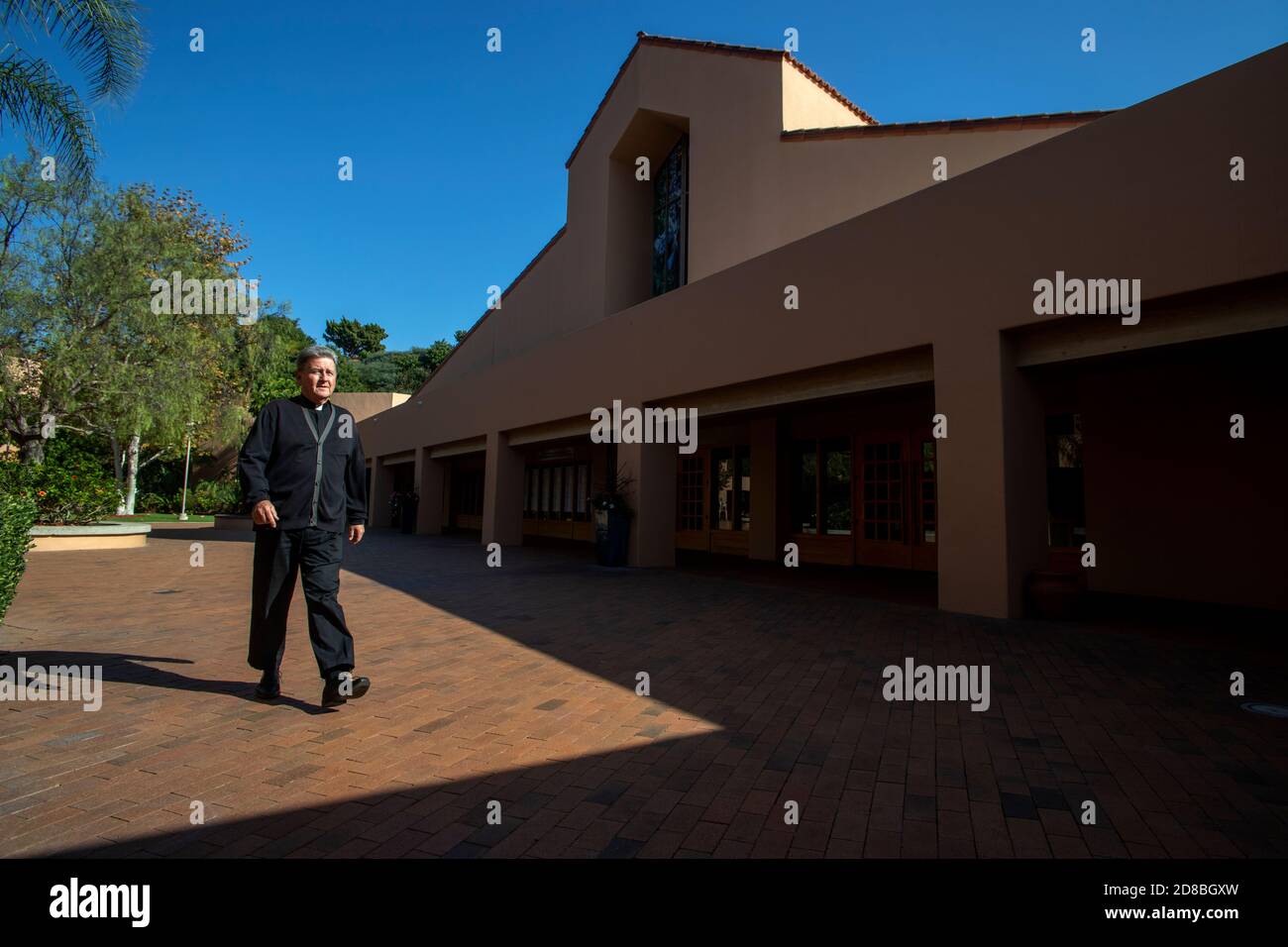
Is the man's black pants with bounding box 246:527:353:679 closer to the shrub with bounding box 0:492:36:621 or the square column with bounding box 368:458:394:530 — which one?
the shrub with bounding box 0:492:36:621

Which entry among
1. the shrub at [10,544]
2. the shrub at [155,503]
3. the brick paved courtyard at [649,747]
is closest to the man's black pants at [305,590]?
the brick paved courtyard at [649,747]

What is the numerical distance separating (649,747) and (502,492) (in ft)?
45.6

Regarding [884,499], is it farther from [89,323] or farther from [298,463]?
[89,323]

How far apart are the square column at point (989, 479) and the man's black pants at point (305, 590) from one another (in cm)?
585

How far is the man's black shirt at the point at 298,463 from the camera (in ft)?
11.2

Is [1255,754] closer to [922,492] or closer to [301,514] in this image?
[301,514]

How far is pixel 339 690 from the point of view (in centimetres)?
351

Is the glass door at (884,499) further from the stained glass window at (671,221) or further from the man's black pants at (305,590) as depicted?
→ the man's black pants at (305,590)

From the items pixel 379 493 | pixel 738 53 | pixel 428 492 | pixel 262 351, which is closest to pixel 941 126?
pixel 738 53

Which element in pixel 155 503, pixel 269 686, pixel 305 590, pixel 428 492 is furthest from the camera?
pixel 155 503

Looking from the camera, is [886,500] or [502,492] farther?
[502,492]

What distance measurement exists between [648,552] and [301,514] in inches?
322

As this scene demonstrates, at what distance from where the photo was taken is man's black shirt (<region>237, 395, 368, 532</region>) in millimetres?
3426

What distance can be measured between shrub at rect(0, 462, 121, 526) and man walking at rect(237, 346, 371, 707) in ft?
43.8
